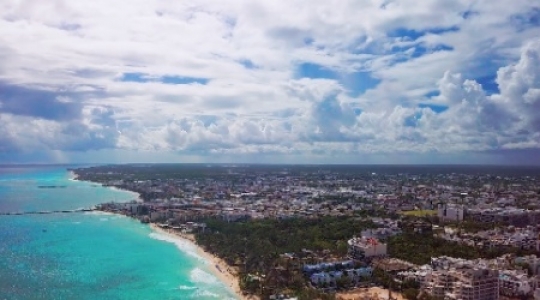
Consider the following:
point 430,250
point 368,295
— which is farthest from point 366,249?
point 368,295

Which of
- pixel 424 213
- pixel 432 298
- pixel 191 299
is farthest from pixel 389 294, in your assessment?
Result: pixel 424 213

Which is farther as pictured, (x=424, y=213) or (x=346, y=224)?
(x=424, y=213)

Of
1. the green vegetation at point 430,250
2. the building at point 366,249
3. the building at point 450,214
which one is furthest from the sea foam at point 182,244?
the building at point 450,214

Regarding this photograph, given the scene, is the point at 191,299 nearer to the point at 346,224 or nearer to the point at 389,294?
the point at 389,294

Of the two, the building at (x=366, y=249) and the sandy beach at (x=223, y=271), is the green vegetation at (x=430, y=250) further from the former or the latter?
the sandy beach at (x=223, y=271)

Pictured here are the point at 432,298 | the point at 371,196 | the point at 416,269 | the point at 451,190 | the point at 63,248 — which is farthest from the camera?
the point at 451,190

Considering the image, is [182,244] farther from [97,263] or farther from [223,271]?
[223,271]
